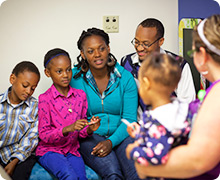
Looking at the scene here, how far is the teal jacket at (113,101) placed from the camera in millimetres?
1793

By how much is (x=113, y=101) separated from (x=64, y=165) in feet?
1.70

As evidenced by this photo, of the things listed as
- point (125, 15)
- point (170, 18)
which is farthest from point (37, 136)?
point (170, 18)

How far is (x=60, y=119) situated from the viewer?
1.66 m

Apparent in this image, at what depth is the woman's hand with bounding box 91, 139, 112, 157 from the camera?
5.22 ft

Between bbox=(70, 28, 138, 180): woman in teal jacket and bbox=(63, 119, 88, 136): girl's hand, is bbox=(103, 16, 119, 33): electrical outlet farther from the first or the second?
bbox=(63, 119, 88, 136): girl's hand

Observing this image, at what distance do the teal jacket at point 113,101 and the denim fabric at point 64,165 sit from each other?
0.89 feet

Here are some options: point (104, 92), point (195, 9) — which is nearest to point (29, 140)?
point (104, 92)

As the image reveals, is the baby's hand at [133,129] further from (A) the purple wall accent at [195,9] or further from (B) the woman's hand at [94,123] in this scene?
(A) the purple wall accent at [195,9]

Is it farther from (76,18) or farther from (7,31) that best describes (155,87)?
(7,31)

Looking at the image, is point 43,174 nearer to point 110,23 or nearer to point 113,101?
point 113,101

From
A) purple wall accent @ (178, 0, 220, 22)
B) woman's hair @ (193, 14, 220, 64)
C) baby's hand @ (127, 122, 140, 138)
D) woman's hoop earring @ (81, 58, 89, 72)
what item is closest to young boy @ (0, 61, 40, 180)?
woman's hoop earring @ (81, 58, 89, 72)

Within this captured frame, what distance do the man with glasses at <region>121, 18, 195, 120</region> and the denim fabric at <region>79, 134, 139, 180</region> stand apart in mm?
320

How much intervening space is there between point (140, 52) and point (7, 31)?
104cm

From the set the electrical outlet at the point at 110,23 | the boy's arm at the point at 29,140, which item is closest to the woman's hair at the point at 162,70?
the boy's arm at the point at 29,140
